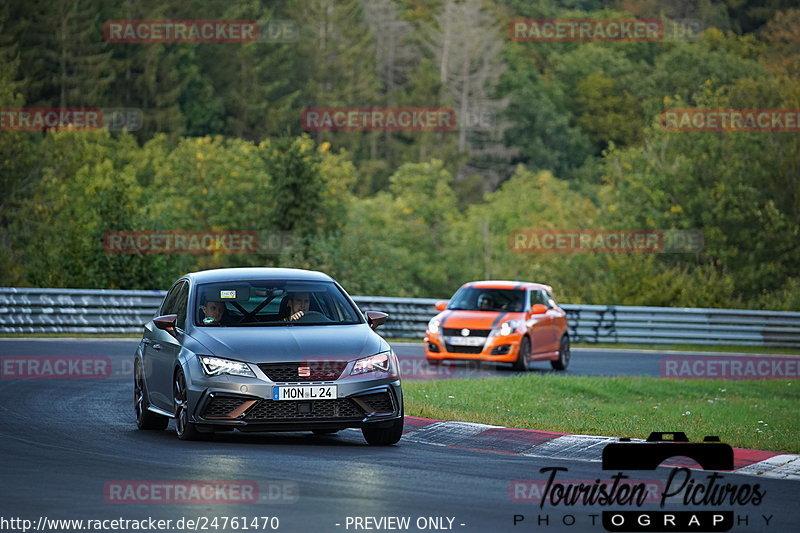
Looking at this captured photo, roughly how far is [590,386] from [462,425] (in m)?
8.02

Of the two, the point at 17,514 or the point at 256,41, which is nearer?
the point at 17,514

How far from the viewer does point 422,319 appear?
39.4m

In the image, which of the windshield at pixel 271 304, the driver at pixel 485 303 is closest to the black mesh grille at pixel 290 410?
the windshield at pixel 271 304

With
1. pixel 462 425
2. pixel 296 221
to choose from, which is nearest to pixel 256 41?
pixel 296 221

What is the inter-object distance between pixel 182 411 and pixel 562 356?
51.2 feet

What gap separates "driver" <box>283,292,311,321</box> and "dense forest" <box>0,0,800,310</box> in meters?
28.0

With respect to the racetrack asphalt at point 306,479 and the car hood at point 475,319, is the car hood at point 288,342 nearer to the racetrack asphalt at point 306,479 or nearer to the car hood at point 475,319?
the racetrack asphalt at point 306,479

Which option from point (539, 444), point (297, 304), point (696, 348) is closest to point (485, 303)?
point (696, 348)

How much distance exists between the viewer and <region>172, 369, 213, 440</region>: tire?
1448 centimetres

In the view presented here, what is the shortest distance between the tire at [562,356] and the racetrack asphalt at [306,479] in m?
13.2

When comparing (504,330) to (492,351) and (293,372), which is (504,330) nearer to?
(492,351)

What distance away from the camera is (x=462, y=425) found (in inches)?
628

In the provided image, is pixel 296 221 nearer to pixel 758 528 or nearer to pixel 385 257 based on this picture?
pixel 385 257

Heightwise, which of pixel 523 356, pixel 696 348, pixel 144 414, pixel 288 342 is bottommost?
pixel 696 348
